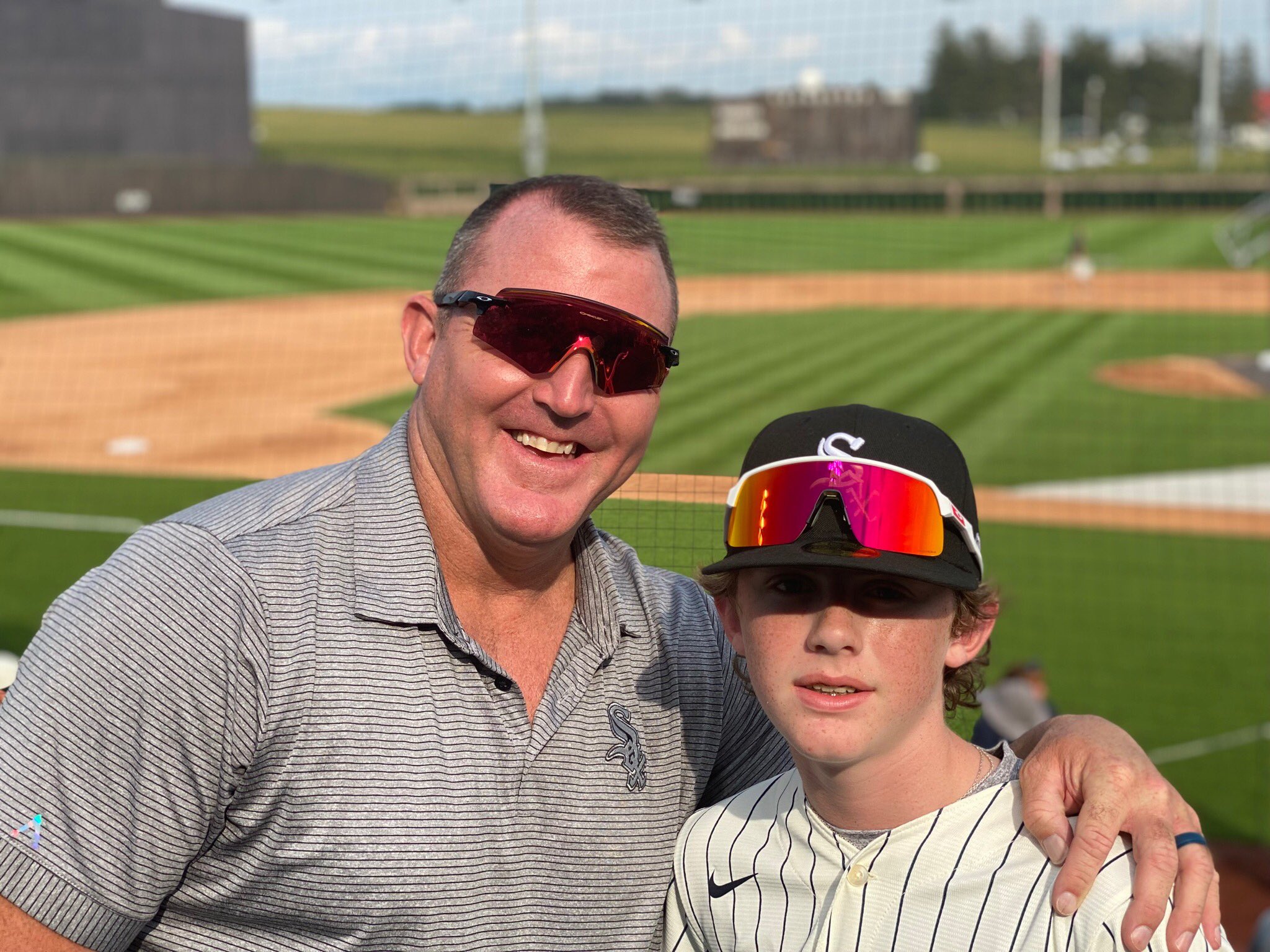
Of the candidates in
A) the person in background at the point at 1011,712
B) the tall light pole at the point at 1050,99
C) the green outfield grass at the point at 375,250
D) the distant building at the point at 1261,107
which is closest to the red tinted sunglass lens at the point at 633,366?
→ the person in background at the point at 1011,712

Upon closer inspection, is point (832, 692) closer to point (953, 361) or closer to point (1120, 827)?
point (1120, 827)

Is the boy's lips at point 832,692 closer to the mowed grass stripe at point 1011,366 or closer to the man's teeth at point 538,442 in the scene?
the man's teeth at point 538,442

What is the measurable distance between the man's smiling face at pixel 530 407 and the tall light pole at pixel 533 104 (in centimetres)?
288

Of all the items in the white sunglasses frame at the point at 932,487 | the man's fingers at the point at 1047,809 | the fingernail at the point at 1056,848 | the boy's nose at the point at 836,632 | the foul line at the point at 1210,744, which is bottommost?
the foul line at the point at 1210,744

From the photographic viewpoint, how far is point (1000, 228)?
107 feet

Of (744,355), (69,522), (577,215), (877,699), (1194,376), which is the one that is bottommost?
(69,522)

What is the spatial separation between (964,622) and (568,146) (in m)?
36.5

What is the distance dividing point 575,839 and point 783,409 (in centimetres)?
1203

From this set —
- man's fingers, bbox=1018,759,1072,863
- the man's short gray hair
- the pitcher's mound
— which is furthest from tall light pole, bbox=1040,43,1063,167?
man's fingers, bbox=1018,759,1072,863

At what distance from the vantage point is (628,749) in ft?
7.25

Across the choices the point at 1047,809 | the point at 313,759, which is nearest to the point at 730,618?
the point at 1047,809

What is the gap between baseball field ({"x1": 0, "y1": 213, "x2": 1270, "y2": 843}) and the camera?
7793mm

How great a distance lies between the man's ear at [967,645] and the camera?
196 cm

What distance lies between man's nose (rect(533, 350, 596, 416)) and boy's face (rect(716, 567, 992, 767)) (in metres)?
0.48
